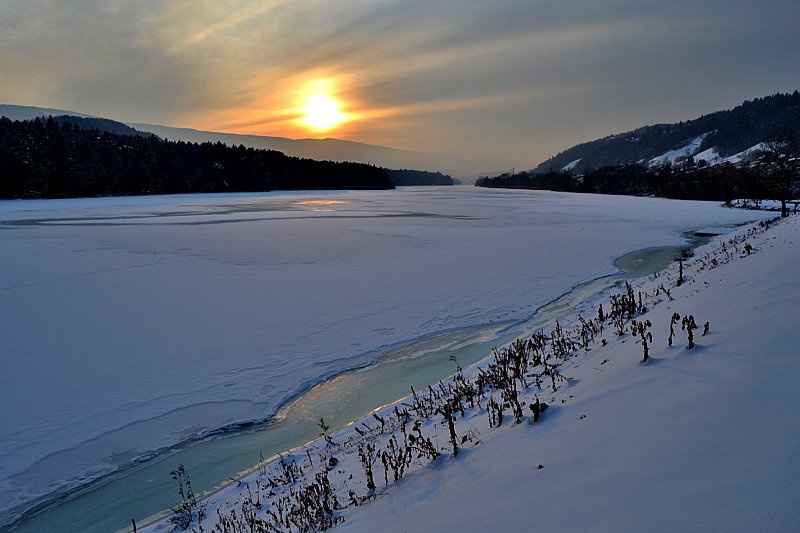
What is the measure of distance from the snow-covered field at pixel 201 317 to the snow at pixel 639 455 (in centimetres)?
266

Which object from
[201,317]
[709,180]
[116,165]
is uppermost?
[116,165]

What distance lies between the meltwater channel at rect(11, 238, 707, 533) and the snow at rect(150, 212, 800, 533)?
67cm

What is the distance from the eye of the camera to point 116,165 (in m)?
87.0

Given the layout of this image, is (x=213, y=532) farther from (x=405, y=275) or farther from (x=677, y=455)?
(x=405, y=275)

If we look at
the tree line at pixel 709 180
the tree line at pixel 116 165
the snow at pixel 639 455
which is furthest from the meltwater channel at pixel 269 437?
the tree line at pixel 116 165

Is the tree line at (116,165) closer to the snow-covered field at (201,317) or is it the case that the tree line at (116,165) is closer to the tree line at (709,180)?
the snow-covered field at (201,317)

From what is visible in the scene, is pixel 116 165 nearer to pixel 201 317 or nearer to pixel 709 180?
pixel 201 317

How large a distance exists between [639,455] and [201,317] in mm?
11206

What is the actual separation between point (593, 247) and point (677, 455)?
71.8 feet

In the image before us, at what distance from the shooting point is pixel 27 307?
12.3 metres

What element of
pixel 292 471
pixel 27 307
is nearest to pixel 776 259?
pixel 292 471

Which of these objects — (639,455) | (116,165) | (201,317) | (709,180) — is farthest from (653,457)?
(116,165)

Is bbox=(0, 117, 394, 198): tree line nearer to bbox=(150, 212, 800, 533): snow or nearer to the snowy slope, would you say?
bbox=(150, 212, 800, 533): snow

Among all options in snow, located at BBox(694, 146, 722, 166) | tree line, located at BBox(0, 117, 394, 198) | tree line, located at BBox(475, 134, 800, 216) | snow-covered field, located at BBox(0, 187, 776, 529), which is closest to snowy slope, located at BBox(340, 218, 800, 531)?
snow-covered field, located at BBox(0, 187, 776, 529)
